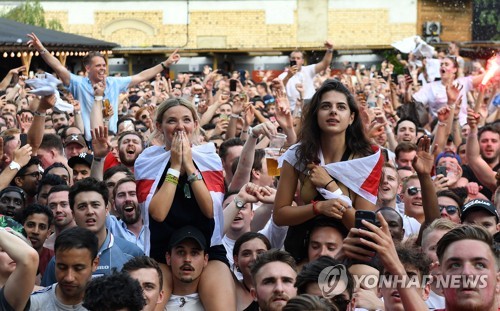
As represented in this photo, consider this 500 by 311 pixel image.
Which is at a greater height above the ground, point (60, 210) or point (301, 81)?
point (301, 81)

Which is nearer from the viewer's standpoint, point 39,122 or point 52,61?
point 39,122

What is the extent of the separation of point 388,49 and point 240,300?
33768 mm

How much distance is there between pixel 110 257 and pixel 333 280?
1921 millimetres

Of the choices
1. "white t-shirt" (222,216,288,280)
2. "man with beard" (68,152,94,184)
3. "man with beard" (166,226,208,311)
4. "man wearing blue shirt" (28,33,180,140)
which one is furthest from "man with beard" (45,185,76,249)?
"man wearing blue shirt" (28,33,180,140)

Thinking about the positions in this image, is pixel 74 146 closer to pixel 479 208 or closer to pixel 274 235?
pixel 274 235

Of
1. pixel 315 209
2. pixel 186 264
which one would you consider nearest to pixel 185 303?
pixel 186 264

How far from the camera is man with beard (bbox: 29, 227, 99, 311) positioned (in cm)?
578

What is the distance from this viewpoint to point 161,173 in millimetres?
6223

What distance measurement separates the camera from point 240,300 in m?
6.34

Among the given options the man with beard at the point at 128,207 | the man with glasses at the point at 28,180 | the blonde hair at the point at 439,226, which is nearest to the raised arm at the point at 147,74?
the man with glasses at the point at 28,180

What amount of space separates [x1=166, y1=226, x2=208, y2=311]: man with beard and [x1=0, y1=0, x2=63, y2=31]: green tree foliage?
36.2 metres

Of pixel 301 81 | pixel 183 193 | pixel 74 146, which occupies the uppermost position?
pixel 301 81

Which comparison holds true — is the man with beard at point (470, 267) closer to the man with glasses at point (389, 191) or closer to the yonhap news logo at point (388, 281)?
the yonhap news logo at point (388, 281)

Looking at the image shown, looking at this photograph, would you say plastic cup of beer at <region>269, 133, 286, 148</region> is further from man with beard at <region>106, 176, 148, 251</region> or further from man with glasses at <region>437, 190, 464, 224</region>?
man with glasses at <region>437, 190, 464, 224</region>
